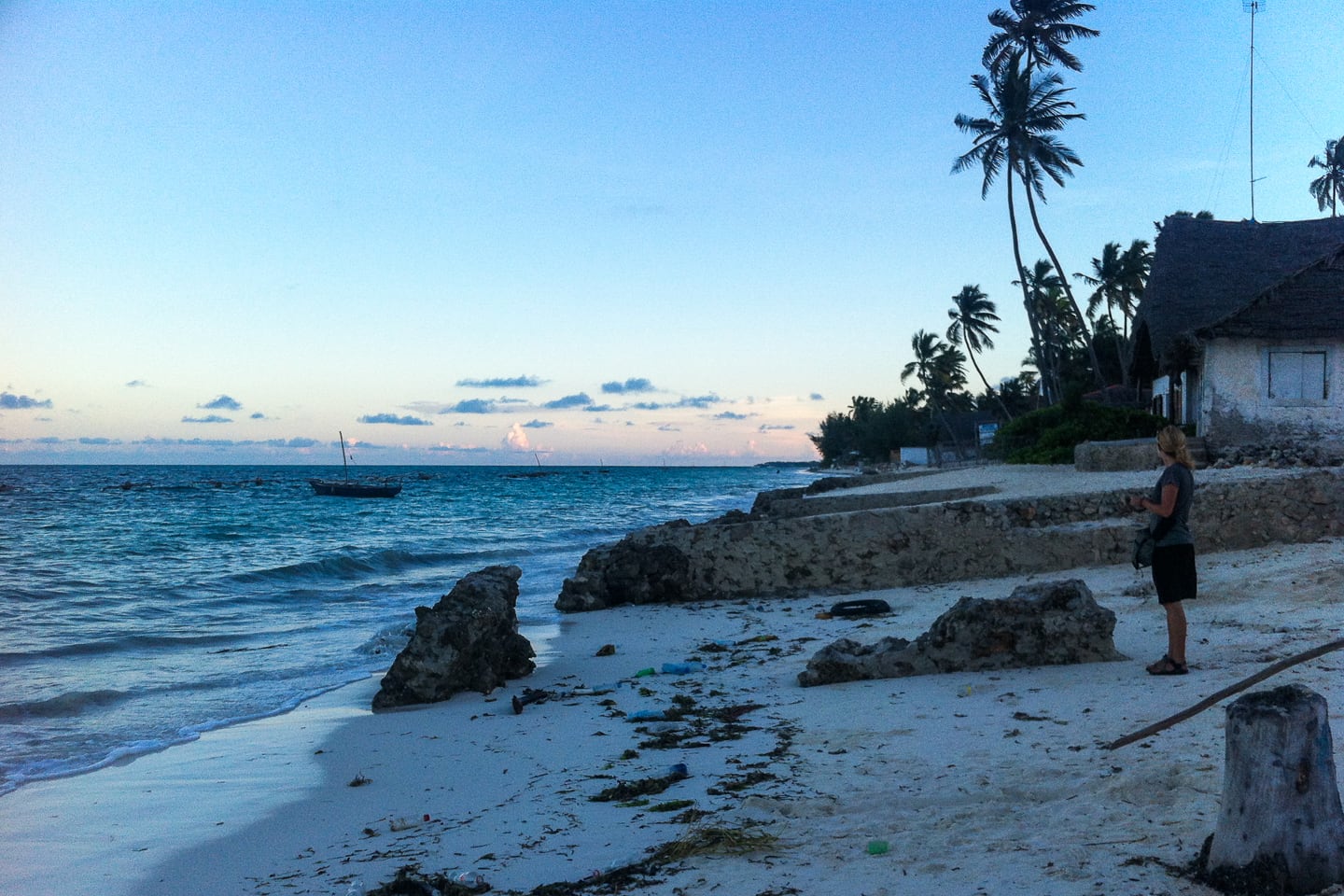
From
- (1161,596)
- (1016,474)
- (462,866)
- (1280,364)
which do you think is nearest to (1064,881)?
(462,866)

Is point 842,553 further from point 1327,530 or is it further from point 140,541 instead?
point 140,541

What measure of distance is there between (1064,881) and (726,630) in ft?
18.6

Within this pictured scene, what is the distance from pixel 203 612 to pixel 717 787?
10560mm

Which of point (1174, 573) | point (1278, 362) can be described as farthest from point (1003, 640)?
point (1278, 362)

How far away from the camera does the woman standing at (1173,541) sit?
541 centimetres

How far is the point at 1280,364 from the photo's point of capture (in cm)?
1691

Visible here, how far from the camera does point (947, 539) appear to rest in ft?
32.4

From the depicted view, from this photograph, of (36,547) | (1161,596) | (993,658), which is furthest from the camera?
(36,547)

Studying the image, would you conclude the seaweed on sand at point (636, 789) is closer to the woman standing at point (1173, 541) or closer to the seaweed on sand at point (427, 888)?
the seaweed on sand at point (427, 888)

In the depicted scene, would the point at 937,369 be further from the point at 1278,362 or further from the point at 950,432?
the point at 1278,362

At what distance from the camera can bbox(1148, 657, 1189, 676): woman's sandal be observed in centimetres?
536

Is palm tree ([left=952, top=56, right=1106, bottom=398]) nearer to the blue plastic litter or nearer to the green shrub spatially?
the green shrub

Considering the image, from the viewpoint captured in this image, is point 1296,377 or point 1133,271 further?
point 1133,271

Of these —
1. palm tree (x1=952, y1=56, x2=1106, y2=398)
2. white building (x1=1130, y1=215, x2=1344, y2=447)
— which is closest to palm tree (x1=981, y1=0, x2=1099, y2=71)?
palm tree (x1=952, y1=56, x2=1106, y2=398)
